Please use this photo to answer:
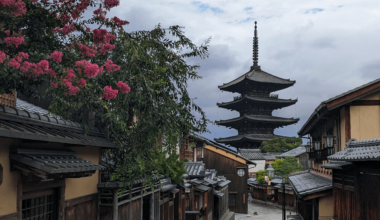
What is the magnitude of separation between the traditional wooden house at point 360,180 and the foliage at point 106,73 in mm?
4580

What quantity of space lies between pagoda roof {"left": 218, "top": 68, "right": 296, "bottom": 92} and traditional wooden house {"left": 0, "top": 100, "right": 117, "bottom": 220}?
2092 inches

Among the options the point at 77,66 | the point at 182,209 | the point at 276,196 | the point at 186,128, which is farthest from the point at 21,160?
the point at 276,196

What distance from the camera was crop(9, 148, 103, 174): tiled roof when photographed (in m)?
6.21

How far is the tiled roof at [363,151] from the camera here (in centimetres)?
908

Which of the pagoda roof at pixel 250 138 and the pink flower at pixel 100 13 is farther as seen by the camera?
the pagoda roof at pixel 250 138

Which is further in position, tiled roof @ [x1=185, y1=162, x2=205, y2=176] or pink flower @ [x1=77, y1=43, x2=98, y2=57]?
tiled roof @ [x1=185, y1=162, x2=205, y2=176]

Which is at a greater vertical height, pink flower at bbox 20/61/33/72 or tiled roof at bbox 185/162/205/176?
pink flower at bbox 20/61/33/72

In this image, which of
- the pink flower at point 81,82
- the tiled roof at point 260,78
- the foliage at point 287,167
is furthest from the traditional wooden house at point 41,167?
the tiled roof at point 260,78

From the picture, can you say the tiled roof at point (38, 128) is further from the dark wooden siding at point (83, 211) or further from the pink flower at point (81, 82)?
the dark wooden siding at point (83, 211)

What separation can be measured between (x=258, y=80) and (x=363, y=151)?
52529mm

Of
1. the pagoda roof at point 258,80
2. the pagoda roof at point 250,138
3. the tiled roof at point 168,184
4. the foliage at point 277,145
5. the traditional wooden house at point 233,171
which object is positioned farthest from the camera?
the pagoda roof at point 250,138

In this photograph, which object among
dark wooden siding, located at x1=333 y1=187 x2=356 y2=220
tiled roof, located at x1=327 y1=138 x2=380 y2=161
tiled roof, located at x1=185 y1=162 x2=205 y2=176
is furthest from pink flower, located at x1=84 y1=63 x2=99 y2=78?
Result: tiled roof, located at x1=185 y1=162 x2=205 y2=176

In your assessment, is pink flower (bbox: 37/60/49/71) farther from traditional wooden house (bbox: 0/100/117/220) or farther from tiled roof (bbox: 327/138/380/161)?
tiled roof (bbox: 327/138/380/161)

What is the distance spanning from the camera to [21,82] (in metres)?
7.08
